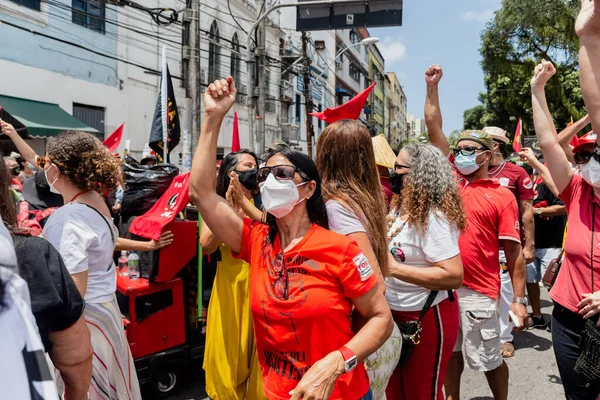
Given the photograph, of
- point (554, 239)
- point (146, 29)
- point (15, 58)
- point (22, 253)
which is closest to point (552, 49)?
point (146, 29)

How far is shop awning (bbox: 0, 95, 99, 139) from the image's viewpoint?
11.2 metres

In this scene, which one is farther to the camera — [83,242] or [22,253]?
[83,242]

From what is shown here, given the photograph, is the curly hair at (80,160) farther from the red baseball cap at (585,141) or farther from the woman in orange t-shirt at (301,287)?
the red baseball cap at (585,141)

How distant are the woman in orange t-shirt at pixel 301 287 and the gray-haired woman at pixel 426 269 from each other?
72 cm

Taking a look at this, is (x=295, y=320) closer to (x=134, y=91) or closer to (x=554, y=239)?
(x=554, y=239)

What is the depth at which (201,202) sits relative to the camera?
2066 mm

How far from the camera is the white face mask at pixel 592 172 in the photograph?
2.35 meters

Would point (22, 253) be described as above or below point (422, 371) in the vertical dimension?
above

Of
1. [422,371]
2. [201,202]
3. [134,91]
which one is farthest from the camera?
[134,91]

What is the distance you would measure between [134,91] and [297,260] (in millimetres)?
16077

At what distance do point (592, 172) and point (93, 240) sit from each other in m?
2.53

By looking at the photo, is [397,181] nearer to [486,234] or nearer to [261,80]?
[486,234]

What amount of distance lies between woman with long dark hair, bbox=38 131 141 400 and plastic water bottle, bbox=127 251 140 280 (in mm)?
1388

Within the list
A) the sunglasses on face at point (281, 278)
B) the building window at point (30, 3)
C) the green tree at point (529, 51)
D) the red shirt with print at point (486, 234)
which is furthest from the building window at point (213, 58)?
the sunglasses on face at point (281, 278)
